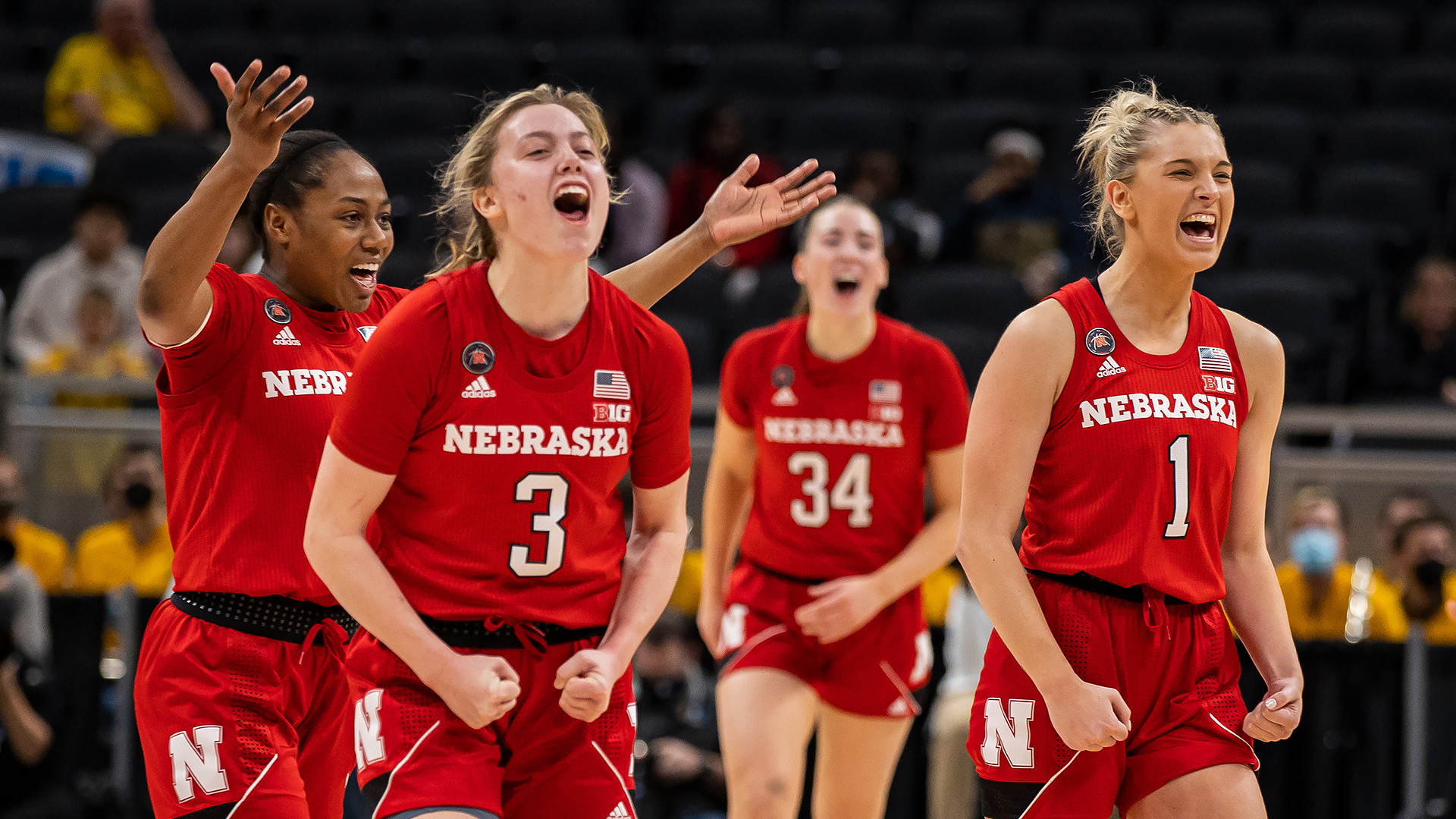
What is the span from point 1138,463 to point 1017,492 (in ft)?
0.87

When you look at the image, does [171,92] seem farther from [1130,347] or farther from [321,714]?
[1130,347]

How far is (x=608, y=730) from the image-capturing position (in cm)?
301

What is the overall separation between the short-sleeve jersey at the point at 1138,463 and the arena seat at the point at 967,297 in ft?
17.7

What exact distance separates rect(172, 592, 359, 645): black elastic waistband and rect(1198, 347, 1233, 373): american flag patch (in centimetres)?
202

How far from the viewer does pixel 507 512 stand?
293cm

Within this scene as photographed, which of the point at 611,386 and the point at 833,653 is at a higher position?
the point at 611,386

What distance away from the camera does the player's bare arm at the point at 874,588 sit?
190 inches

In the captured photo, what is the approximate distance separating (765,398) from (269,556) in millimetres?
2248

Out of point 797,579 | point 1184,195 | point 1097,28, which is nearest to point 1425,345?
point 1097,28

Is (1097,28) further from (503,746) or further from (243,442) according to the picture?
(503,746)

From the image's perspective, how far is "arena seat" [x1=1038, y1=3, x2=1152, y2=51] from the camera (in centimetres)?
1134

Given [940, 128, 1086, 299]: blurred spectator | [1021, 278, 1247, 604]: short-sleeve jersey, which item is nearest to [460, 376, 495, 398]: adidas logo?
[1021, 278, 1247, 604]: short-sleeve jersey

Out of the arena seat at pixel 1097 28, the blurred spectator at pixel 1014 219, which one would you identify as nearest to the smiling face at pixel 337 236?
the blurred spectator at pixel 1014 219

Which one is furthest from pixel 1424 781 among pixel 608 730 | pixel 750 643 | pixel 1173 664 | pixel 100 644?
pixel 100 644
